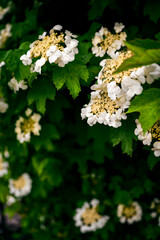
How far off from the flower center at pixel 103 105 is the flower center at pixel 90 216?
1.95 m

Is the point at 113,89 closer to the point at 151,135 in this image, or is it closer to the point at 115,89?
the point at 115,89

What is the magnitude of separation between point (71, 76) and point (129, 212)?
216cm

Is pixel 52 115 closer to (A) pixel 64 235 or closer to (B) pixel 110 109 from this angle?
(B) pixel 110 109

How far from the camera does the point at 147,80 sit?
1300 mm

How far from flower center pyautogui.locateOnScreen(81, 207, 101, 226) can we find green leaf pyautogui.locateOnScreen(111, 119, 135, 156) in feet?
6.05

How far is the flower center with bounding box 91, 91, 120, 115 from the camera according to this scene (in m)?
1.50

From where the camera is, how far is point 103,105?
1.54m

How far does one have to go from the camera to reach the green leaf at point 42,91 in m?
1.75

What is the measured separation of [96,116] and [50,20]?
188 centimetres

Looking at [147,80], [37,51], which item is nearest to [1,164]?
[37,51]

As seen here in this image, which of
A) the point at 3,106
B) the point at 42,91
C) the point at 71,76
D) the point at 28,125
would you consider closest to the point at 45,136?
the point at 28,125

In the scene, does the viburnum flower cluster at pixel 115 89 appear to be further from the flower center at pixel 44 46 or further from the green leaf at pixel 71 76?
the flower center at pixel 44 46

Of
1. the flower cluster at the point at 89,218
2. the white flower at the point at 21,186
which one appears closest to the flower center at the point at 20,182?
the white flower at the point at 21,186

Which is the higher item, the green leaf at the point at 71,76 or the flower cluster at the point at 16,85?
the green leaf at the point at 71,76
